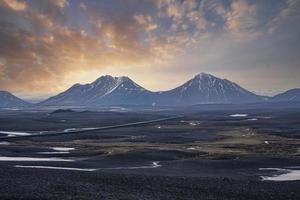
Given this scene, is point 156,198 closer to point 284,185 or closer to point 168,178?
point 168,178

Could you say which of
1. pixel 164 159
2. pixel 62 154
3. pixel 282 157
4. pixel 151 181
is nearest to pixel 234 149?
pixel 282 157

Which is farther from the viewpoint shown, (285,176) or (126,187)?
(285,176)

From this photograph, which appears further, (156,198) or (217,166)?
(217,166)

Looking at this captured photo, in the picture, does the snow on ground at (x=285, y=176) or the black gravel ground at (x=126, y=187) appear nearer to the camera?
the black gravel ground at (x=126, y=187)

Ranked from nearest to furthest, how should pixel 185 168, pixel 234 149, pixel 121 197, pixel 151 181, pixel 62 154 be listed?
1. pixel 121 197
2. pixel 151 181
3. pixel 185 168
4. pixel 62 154
5. pixel 234 149

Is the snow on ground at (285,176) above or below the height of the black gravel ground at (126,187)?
below

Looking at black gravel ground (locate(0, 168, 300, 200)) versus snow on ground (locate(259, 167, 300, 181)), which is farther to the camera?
snow on ground (locate(259, 167, 300, 181))

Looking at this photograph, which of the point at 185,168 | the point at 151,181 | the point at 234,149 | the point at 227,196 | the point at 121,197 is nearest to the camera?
the point at 121,197

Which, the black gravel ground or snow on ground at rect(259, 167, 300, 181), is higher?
the black gravel ground

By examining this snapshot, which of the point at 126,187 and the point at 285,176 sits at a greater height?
the point at 126,187
